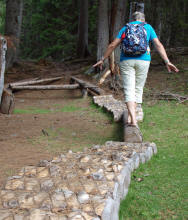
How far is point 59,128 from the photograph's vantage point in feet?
25.6

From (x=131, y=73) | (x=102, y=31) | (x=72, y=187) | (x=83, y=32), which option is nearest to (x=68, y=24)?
(x=83, y=32)

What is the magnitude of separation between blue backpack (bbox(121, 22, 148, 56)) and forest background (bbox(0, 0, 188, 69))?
3.42 metres

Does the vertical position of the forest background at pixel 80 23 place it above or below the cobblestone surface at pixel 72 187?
above

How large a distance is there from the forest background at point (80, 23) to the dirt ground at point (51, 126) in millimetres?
2630

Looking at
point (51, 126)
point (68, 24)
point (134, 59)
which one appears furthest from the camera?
point (68, 24)

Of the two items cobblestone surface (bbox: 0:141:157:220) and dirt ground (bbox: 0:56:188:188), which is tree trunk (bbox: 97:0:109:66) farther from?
cobblestone surface (bbox: 0:141:157:220)

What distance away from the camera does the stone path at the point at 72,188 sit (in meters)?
2.90

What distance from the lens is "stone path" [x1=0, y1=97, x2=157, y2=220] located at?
9.50 ft

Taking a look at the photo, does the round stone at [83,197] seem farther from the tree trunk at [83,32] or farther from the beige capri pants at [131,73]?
the tree trunk at [83,32]

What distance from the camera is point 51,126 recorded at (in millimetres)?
8031

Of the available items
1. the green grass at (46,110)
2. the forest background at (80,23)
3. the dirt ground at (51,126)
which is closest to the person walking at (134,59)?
the dirt ground at (51,126)

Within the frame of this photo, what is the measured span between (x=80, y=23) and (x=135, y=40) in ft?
59.9

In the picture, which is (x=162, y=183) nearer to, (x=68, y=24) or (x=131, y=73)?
(x=131, y=73)

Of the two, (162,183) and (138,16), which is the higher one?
(138,16)
